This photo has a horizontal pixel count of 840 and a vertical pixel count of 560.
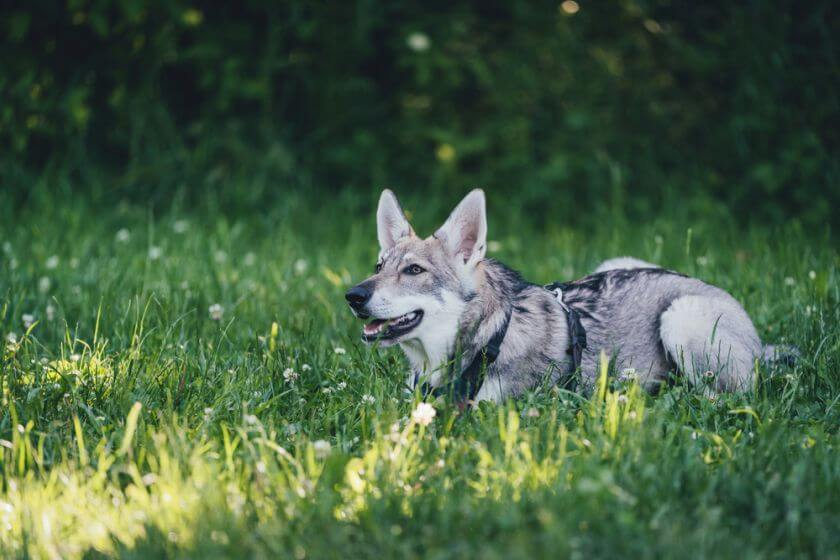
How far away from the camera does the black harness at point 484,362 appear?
3652 mm

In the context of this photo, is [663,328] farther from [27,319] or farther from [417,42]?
[417,42]

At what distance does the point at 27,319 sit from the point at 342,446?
2.11 meters

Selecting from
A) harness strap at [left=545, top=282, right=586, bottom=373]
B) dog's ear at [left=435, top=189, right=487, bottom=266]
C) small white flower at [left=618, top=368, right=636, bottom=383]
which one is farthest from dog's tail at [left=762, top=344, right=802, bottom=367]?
dog's ear at [left=435, top=189, right=487, bottom=266]

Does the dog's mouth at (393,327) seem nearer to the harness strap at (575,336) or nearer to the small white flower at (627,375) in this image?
the harness strap at (575,336)

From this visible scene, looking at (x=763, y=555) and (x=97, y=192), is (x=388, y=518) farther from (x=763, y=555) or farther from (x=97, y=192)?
(x=97, y=192)

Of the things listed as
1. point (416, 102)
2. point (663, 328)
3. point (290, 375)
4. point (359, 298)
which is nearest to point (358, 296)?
point (359, 298)

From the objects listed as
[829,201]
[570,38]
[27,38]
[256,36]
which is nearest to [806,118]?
[829,201]

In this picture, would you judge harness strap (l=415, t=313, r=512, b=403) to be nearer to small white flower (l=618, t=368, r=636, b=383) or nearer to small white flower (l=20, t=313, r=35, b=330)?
small white flower (l=618, t=368, r=636, b=383)

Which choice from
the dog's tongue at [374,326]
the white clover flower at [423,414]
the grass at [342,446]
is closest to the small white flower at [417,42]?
the grass at [342,446]

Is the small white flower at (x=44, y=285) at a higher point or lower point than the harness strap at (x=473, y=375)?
lower

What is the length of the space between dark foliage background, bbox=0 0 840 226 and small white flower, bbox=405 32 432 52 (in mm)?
14

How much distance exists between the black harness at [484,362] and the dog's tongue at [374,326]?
0.99 feet

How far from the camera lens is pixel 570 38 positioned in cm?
791

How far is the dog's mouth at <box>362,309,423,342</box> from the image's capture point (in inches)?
146
